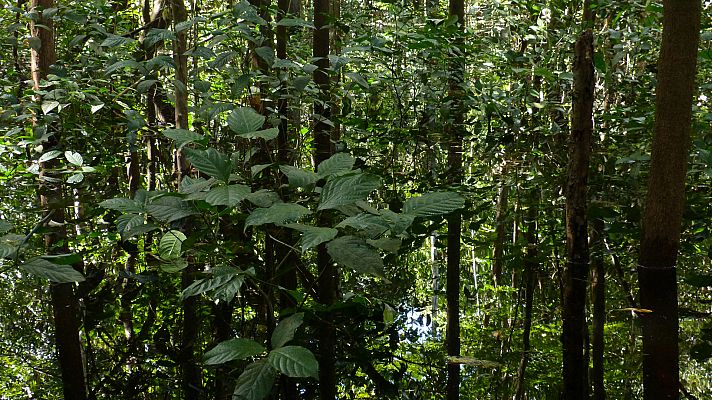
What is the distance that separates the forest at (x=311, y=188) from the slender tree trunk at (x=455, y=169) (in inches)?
0.8

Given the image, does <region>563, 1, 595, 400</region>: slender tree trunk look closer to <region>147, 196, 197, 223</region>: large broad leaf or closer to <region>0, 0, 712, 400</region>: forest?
<region>0, 0, 712, 400</region>: forest

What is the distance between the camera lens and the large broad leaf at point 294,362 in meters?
1.21

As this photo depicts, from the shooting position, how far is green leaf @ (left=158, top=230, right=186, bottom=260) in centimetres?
164

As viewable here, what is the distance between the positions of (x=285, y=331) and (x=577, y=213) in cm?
223

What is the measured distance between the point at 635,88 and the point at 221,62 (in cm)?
276

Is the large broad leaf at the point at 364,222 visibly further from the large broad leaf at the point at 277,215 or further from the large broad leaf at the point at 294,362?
the large broad leaf at the point at 294,362

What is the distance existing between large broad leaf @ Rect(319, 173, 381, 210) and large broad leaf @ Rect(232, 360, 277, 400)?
35cm

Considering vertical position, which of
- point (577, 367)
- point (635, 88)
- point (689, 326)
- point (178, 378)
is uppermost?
point (635, 88)

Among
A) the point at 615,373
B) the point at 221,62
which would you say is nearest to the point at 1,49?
the point at 221,62

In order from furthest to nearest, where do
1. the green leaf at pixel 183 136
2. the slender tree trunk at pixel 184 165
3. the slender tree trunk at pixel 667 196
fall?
the slender tree trunk at pixel 184 165 → the slender tree trunk at pixel 667 196 → the green leaf at pixel 183 136

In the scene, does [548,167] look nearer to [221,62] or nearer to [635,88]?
[635,88]

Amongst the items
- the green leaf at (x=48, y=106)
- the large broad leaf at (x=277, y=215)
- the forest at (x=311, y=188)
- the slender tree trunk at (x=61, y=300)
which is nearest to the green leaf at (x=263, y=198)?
the forest at (x=311, y=188)

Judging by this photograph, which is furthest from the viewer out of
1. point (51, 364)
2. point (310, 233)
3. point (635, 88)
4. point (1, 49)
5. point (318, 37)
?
point (51, 364)

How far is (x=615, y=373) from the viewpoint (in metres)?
7.16
